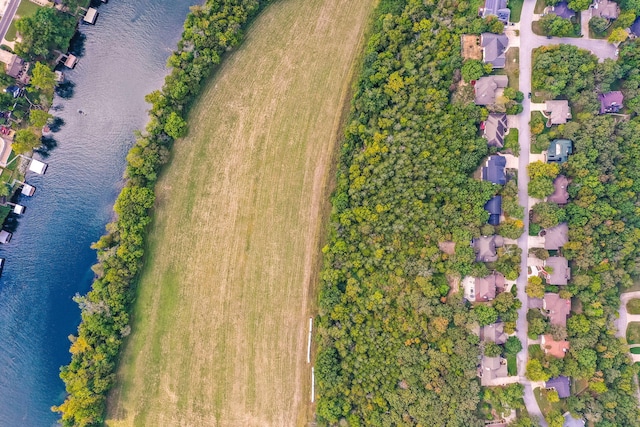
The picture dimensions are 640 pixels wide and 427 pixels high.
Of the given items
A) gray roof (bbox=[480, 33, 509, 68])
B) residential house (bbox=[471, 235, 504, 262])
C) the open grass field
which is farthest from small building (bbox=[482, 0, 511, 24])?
residential house (bbox=[471, 235, 504, 262])

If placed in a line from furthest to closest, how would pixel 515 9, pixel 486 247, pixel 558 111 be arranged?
pixel 515 9 → pixel 558 111 → pixel 486 247

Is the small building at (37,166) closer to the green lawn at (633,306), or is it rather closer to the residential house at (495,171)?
the residential house at (495,171)

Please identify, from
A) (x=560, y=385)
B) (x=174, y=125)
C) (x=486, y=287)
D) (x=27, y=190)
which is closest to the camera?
(x=486, y=287)

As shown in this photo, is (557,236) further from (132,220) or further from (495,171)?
(132,220)

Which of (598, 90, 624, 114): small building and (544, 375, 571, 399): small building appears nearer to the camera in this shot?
(598, 90, 624, 114): small building

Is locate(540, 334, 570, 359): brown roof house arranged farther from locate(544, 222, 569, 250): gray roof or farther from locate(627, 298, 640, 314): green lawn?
locate(544, 222, 569, 250): gray roof

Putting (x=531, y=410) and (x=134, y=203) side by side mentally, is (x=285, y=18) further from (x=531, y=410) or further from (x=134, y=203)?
(x=531, y=410)

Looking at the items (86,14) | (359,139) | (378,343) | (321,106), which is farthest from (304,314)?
(86,14)

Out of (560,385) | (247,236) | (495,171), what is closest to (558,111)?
(495,171)
